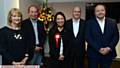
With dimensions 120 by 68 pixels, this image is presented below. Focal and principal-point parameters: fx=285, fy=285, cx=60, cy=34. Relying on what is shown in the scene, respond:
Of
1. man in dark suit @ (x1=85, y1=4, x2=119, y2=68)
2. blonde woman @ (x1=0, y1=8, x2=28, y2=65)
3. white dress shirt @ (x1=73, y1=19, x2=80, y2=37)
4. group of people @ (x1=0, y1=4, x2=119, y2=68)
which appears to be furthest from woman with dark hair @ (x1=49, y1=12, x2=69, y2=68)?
blonde woman @ (x1=0, y1=8, x2=28, y2=65)

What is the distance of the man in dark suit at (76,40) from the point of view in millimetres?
3895

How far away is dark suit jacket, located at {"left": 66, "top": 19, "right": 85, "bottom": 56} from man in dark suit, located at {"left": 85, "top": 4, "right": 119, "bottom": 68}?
0.13 meters

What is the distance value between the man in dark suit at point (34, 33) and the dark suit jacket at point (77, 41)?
399mm

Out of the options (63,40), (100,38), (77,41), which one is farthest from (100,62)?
(63,40)

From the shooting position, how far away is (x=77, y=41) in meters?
3.89

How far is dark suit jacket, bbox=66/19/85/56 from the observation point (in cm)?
389

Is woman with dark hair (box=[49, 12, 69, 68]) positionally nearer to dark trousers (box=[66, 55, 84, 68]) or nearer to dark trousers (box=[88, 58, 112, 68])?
dark trousers (box=[66, 55, 84, 68])

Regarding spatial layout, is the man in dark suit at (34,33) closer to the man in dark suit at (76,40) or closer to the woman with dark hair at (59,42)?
the woman with dark hair at (59,42)

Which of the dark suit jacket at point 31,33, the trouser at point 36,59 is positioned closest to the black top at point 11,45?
the dark suit jacket at point 31,33

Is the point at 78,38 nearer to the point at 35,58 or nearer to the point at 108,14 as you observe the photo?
the point at 35,58

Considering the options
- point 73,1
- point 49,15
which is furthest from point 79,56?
point 73,1

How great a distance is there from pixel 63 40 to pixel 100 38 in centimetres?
52

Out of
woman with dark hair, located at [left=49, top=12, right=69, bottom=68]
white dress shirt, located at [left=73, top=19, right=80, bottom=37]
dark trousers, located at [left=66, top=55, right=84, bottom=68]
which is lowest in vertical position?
dark trousers, located at [left=66, top=55, right=84, bottom=68]

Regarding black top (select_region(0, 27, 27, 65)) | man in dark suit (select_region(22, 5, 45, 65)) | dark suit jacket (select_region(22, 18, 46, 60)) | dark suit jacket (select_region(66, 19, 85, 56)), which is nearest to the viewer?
black top (select_region(0, 27, 27, 65))
